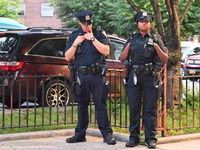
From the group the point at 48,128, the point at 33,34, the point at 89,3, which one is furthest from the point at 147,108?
the point at 89,3

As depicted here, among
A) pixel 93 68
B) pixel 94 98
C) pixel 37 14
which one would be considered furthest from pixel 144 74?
pixel 37 14

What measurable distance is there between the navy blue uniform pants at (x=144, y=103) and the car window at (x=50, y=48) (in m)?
4.19

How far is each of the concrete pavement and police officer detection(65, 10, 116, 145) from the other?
294 millimetres

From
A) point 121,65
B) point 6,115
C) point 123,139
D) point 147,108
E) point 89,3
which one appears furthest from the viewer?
point 89,3

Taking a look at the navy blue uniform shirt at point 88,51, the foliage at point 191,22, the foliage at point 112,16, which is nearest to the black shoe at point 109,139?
the navy blue uniform shirt at point 88,51

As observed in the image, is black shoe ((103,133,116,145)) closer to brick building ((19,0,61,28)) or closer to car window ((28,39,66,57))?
car window ((28,39,66,57))

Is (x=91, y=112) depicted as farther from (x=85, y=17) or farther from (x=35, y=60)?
(x=85, y=17)

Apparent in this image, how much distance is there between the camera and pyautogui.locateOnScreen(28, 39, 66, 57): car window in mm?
11055

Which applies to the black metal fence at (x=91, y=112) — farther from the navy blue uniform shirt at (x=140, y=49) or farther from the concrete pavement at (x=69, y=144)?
the navy blue uniform shirt at (x=140, y=49)

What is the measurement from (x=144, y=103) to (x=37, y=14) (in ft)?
150

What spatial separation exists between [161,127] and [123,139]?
1.88 feet

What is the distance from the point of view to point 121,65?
39.3 feet

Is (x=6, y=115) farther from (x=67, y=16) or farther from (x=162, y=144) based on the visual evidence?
(x=67, y=16)

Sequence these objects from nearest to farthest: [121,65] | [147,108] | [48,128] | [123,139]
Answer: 1. [147,108]
2. [123,139]
3. [48,128]
4. [121,65]
